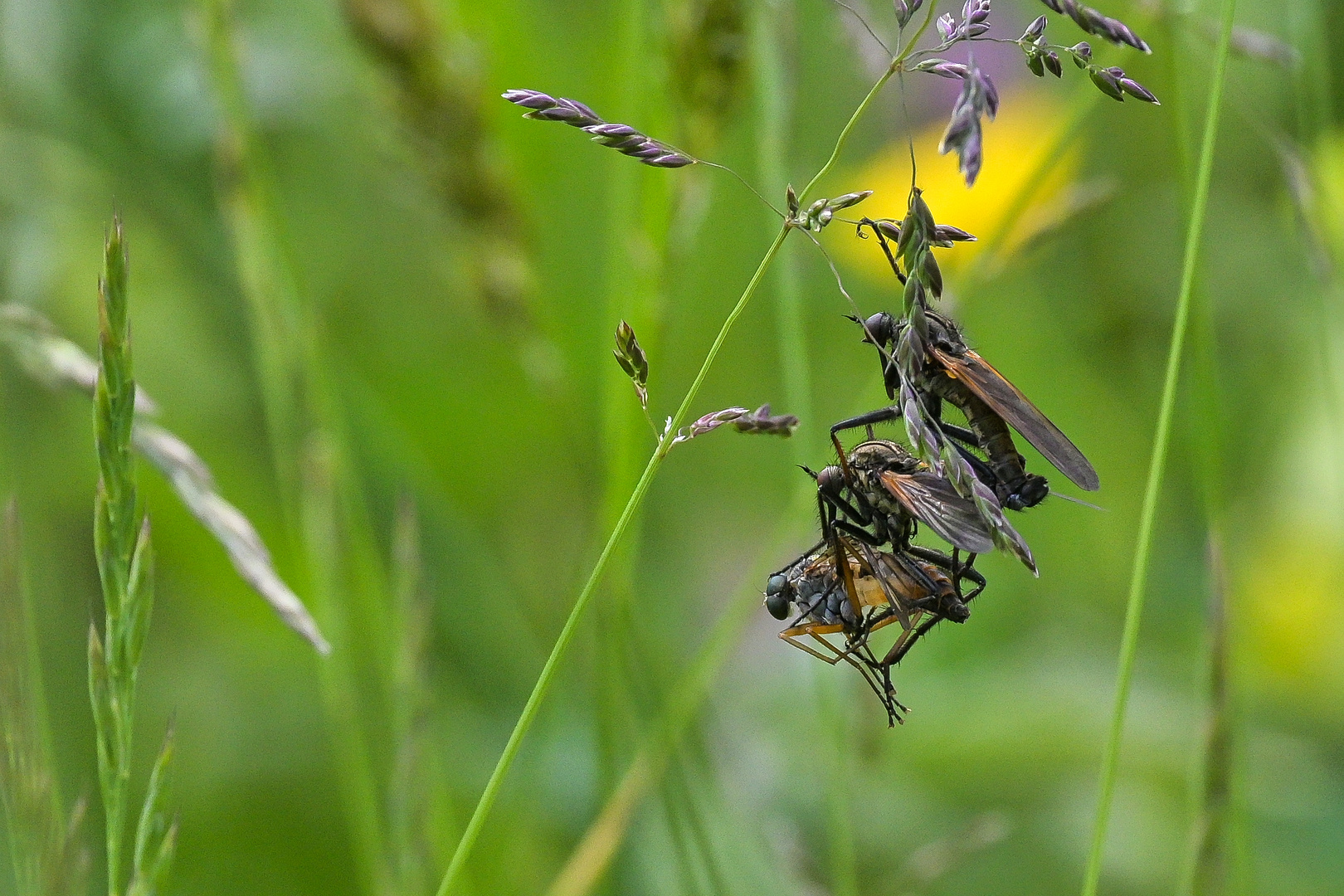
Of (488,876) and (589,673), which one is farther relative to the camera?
(589,673)

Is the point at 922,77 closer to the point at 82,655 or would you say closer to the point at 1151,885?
the point at 1151,885

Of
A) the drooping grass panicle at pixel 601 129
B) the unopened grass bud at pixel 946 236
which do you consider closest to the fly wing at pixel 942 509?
the unopened grass bud at pixel 946 236

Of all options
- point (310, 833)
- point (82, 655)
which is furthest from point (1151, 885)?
point (82, 655)

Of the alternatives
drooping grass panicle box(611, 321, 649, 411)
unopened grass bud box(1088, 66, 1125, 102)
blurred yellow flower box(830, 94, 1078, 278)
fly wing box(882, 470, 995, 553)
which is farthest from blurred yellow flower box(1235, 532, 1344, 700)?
drooping grass panicle box(611, 321, 649, 411)

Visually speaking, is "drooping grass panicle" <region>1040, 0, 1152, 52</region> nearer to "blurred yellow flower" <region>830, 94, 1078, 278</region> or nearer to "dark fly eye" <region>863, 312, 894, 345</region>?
"dark fly eye" <region>863, 312, 894, 345</region>

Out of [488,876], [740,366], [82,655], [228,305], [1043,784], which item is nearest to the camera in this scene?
[488,876]

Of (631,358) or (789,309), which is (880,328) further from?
(789,309)

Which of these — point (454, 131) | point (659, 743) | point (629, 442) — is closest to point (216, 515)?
point (629, 442)
